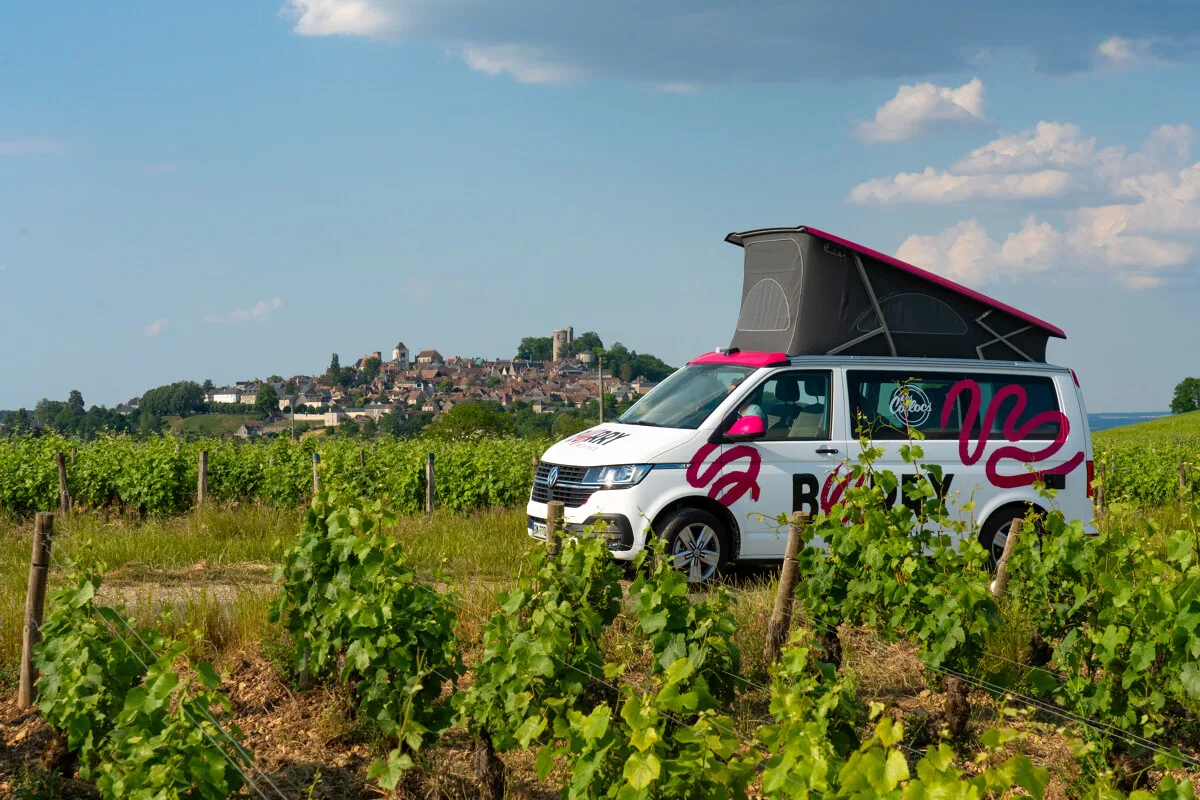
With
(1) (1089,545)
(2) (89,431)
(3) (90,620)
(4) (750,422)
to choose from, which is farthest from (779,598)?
(2) (89,431)

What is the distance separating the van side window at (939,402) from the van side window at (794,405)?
0.25 metres

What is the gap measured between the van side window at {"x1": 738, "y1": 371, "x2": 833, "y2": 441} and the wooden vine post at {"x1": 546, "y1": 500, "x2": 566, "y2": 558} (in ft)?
10.7

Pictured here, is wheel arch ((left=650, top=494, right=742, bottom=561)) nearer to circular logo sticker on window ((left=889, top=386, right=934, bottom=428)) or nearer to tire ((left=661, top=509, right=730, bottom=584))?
tire ((left=661, top=509, right=730, bottom=584))

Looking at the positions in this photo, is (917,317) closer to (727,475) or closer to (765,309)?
(765,309)

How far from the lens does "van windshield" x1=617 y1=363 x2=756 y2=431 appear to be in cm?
905

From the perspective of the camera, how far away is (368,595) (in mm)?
4965

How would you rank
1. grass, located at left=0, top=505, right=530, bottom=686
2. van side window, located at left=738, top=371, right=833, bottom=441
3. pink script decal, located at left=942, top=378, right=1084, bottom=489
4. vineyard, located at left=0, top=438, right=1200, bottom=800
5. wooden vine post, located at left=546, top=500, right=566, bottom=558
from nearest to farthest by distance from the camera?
vineyard, located at left=0, top=438, right=1200, bottom=800 → wooden vine post, located at left=546, top=500, right=566, bottom=558 → grass, located at left=0, top=505, right=530, bottom=686 → van side window, located at left=738, top=371, right=833, bottom=441 → pink script decal, located at left=942, top=378, right=1084, bottom=489

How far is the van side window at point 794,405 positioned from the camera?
8977 mm

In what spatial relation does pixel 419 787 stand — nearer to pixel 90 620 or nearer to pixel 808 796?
pixel 90 620

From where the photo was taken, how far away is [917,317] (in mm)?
9641

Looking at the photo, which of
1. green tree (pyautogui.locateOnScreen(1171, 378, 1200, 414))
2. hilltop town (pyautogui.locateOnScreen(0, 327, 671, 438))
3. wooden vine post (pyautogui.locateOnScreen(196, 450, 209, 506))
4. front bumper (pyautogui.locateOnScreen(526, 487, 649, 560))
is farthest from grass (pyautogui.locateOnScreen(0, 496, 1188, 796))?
green tree (pyautogui.locateOnScreen(1171, 378, 1200, 414))

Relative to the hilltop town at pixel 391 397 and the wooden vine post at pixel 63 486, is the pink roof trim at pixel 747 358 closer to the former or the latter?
the wooden vine post at pixel 63 486

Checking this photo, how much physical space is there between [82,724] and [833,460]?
613cm

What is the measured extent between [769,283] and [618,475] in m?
2.47
